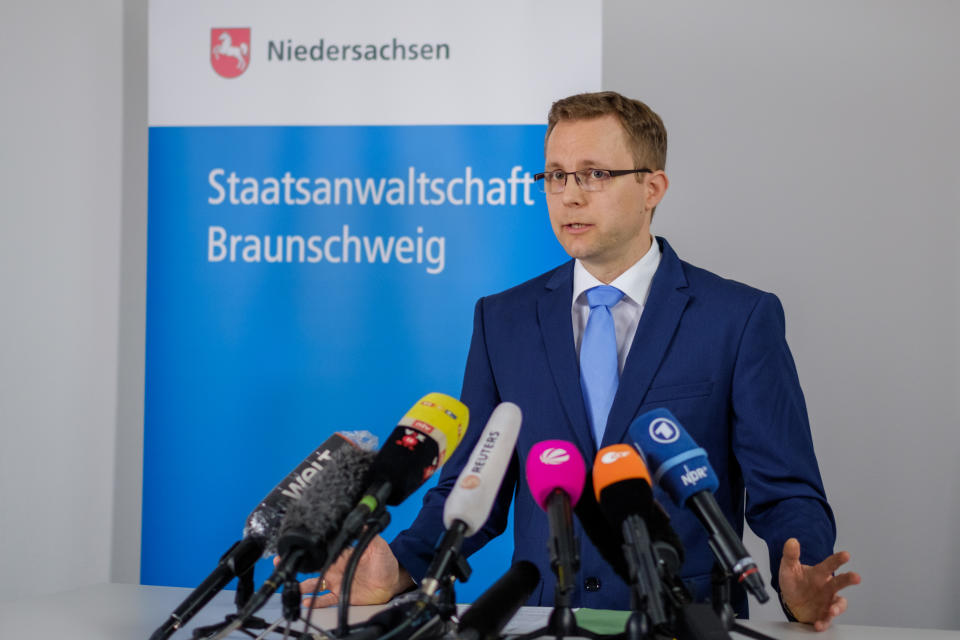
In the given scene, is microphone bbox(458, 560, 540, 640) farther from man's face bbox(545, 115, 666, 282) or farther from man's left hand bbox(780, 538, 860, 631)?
man's face bbox(545, 115, 666, 282)

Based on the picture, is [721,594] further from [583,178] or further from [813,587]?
[583,178]

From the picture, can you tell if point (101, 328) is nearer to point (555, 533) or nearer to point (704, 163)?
point (704, 163)

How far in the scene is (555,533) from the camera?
1.04 meters

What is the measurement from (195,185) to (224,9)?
0.69 metres

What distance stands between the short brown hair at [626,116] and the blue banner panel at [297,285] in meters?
1.12

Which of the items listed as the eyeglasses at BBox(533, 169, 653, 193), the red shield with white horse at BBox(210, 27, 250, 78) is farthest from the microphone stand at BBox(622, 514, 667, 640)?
the red shield with white horse at BBox(210, 27, 250, 78)

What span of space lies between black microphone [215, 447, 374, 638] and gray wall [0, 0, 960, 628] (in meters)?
2.46

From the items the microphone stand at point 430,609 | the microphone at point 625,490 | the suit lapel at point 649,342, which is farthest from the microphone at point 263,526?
the suit lapel at point 649,342

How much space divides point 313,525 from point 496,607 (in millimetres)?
253

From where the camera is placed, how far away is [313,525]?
3.43 feet

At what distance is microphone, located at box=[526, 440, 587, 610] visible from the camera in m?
1.04

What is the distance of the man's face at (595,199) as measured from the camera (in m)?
1.99

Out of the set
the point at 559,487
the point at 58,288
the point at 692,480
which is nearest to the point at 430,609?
the point at 559,487

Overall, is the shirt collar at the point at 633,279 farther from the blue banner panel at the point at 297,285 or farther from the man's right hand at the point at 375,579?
the blue banner panel at the point at 297,285
